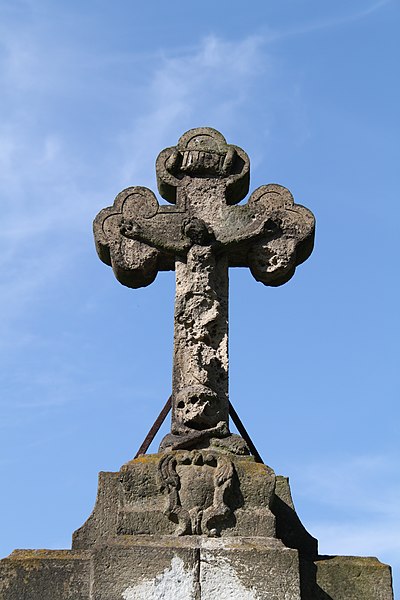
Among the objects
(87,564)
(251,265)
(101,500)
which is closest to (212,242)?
(251,265)

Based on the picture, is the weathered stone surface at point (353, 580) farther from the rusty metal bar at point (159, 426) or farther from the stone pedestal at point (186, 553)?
the rusty metal bar at point (159, 426)

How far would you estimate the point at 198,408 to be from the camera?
6.16 m

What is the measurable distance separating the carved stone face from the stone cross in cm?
16

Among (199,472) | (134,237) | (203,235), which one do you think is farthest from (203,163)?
(199,472)

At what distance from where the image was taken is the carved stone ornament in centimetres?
566

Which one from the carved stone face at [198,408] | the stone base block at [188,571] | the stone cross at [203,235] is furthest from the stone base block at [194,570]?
the stone cross at [203,235]

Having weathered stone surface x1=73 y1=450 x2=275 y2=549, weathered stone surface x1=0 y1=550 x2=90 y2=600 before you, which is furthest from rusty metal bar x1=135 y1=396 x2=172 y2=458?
weathered stone surface x1=0 y1=550 x2=90 y2=600

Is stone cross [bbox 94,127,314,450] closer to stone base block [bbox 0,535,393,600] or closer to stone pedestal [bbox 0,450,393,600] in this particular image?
stone pedestal [bbox 0,450,393,600]

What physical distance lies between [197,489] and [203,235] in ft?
5.97

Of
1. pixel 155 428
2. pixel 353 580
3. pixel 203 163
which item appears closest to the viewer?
pixel 353 580

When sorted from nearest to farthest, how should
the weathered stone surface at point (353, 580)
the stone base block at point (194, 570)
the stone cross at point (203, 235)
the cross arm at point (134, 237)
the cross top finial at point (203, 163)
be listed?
the stone base block at point (194, 570) < the weathered stone surface at point (353, 580) < the stone cross at point (203, 235) < the cross arm at point (134, 237) < the cross top finial at point (203, 163)

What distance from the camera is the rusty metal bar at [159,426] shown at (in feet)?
21.5

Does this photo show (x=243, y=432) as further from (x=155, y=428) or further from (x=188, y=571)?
(x=188, y=571)

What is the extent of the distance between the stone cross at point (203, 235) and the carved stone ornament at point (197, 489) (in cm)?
60
